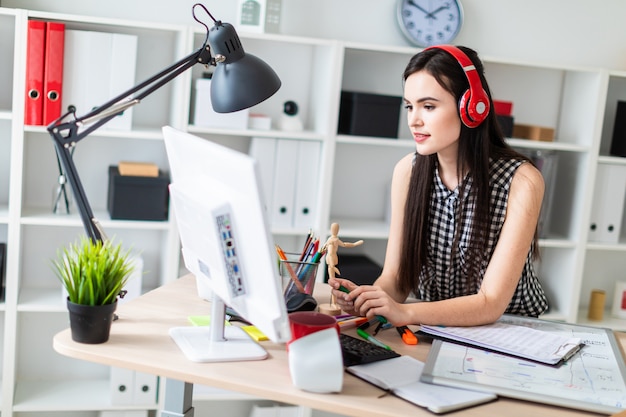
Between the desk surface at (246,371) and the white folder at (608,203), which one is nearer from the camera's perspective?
the desk surface at (246,371)

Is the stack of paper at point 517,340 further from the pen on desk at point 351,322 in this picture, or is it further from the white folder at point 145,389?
the white folder at point 145,389

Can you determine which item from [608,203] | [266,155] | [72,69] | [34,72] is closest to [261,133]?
[266,155]

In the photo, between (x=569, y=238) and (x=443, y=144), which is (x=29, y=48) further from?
(x=569, y=238)

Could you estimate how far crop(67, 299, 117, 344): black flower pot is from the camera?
4.67ft

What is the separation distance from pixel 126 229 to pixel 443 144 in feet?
5.42

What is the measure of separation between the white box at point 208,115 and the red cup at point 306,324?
1.65 m

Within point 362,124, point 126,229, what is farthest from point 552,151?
point 126,229

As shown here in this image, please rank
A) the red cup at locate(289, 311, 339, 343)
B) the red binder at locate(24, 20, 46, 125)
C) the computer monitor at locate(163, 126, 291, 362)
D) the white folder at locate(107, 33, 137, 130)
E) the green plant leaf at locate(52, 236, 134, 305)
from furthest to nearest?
the white folder at locate(107, 33, 137, 130) < the red binder at locate(24, 20, 46, 125) < the green plant leaf at locate(52, 236, 134, 305) < the red cup at locate(289, 311, 339, 343) < the computer monitor at locate(163, 126, 291, 362)

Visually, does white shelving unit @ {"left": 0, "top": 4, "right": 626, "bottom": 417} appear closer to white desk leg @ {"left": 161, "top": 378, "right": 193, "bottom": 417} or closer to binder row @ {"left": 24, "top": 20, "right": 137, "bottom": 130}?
binder row @ {"left": 24, "top": 20, "right": 137, "bottom": 130}

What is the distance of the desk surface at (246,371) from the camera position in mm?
1290

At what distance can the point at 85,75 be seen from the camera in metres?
2.79

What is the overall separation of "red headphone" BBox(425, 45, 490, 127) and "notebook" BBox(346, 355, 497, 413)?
701 mm

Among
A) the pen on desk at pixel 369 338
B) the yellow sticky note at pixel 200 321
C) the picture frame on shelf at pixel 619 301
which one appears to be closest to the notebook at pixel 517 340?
the pen on desk at pixel 369 338

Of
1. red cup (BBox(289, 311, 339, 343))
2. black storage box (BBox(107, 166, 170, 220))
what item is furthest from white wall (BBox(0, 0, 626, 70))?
red cup (BBox(289, 311, 339, 343))
